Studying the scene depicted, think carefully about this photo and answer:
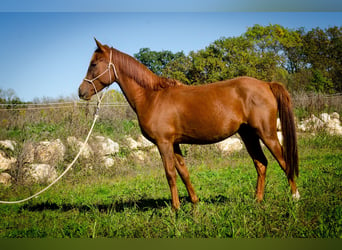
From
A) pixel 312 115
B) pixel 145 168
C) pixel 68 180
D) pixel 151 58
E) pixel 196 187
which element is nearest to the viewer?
pixel 196 187

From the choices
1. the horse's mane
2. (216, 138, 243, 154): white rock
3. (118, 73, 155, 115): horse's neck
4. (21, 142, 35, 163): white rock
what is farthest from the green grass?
the horse's mane

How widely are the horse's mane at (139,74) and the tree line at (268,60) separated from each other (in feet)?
33.5

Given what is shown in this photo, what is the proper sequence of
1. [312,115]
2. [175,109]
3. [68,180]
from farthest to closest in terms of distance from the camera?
[312,115], [68,180], [175,109]

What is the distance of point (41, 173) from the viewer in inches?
313

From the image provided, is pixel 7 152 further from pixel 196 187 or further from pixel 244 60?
pixel 244 60

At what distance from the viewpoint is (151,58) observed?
22.9 meters

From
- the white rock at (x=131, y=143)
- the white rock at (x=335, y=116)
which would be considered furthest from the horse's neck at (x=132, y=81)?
the white rock at (x=335, y=116)

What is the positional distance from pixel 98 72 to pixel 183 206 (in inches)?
103

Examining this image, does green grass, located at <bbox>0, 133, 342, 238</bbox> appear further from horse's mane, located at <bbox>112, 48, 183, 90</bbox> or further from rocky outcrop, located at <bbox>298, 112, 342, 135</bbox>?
rocky outcrop, located at <bbox>298, 112, 342, 135</bbox>

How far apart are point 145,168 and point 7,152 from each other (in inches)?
156

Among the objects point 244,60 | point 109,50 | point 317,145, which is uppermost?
point 244,60

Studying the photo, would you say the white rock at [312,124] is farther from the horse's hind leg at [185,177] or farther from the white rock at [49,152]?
the white rock at [49,152]

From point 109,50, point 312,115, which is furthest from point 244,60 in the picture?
point 109,50

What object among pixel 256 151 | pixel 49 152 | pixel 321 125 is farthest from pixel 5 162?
pixel 321 125
